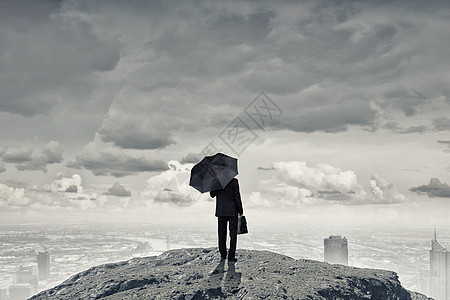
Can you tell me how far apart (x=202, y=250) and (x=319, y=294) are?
44.9ft

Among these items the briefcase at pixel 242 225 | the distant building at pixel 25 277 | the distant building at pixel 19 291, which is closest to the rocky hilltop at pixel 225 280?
the briefcase at pixel 242 225

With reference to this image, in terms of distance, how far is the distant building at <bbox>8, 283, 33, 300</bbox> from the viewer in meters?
140

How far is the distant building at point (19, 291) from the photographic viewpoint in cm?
14025

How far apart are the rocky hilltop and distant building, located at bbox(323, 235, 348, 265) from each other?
100 metres

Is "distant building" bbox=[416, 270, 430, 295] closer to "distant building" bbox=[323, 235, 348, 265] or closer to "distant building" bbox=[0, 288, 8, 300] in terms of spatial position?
"distant building" bbox=[323, 235, 348, 265]

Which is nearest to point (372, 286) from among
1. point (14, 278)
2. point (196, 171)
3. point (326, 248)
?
point (196, 171)

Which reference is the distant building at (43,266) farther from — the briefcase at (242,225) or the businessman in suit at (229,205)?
the briefcase at (242,225)

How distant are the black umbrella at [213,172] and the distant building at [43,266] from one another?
15215 centimetres

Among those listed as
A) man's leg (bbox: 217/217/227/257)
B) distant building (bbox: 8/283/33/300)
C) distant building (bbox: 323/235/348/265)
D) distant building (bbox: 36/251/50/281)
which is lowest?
distant building (bbox: 8/283/33/300)

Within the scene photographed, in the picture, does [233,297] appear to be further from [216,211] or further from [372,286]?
[372,286]

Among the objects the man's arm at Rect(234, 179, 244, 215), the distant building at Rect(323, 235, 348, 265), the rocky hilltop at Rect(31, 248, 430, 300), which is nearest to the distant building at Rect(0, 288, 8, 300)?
the distant building at Rect(323, 235, 348, 265)

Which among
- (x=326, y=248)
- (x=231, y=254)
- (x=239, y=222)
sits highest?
(x=239, y=222)

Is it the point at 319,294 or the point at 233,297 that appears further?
the point at 319,294

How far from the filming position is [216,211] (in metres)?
21.3
